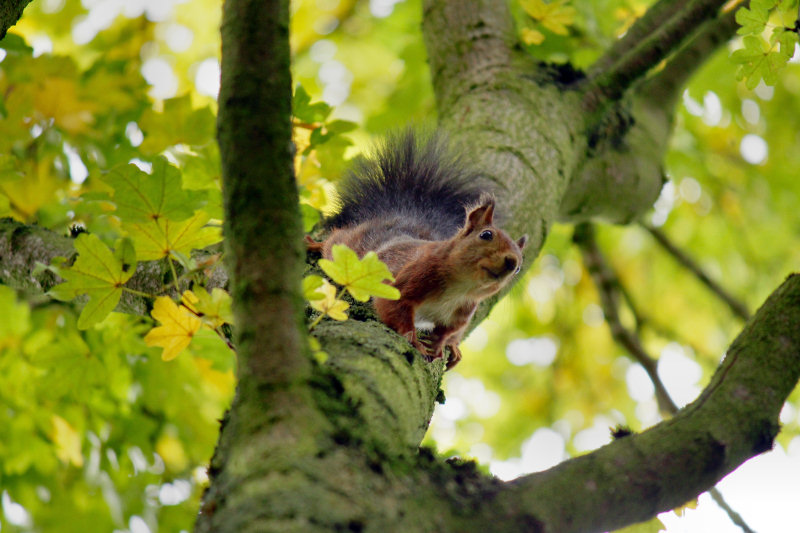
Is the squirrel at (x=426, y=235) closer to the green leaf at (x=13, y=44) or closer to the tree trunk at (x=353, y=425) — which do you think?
the tree trunk at (x=353, y=425)

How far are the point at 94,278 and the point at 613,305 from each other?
2977 millimetres

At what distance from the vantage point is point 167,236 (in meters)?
1.53

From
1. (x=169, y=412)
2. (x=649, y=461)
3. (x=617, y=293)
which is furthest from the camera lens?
(x=617, y=293)

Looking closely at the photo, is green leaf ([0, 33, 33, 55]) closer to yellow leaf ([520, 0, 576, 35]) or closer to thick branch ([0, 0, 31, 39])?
thick branch ([0, 0, 31, 39])

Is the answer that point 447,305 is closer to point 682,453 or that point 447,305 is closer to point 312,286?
point 312,286

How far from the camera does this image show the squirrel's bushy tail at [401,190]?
292cm

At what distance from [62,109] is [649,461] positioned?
2458 mm

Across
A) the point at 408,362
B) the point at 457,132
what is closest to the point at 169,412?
the point at 457,132

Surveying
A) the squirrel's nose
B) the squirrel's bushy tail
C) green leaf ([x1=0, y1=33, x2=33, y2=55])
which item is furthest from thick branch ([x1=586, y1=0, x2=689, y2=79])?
green leaf ([x1=0, y1=33, x2=33, y2=55])

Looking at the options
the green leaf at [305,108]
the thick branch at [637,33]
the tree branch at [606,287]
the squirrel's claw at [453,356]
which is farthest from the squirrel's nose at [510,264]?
the tree branch at [606,287]

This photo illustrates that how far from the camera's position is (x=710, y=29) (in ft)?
10.1

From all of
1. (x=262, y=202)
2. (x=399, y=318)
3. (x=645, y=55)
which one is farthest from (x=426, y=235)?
(x=262, y=202)

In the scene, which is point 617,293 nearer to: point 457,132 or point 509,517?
point 457,132

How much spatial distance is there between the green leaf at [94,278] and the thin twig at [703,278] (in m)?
2.88
